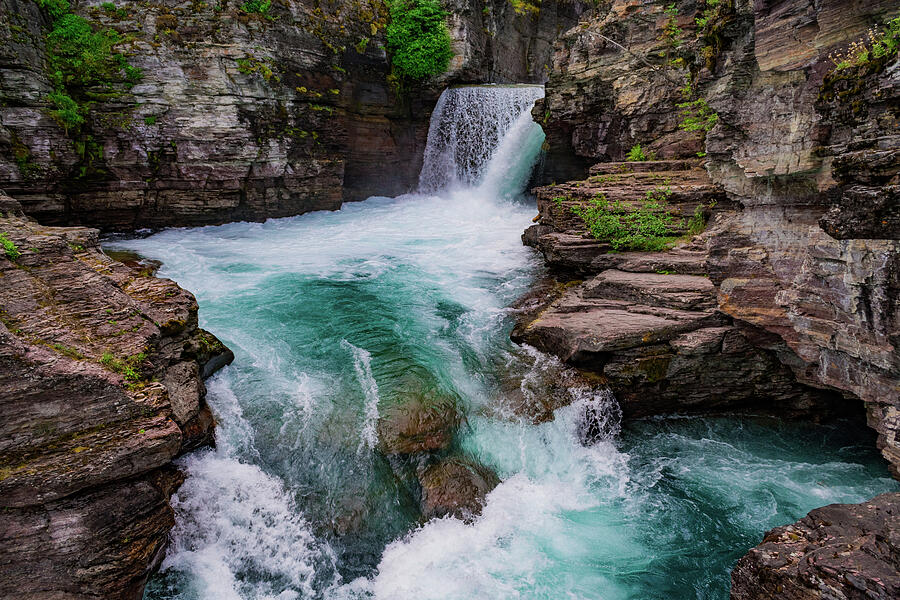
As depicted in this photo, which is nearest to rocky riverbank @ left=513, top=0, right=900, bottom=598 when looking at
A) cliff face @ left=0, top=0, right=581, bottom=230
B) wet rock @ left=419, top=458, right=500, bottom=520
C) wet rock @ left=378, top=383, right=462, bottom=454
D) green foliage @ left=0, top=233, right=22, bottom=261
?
wet rock @ left=378, top=383, right=462, bottom=454

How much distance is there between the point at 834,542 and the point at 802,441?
3.81 m

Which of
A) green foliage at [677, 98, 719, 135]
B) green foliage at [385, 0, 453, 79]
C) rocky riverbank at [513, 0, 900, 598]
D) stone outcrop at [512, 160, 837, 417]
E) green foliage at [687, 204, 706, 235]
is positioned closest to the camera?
rocky riverbank at [513, 0, 900, 598]

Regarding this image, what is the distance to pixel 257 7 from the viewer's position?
14781mm

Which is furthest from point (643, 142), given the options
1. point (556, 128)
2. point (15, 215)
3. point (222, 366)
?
point (15, 215)

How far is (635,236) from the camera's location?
916cm

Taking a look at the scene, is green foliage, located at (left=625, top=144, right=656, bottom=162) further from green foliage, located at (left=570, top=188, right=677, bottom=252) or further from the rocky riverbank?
green foliage, located at (left=570, top=188, right=677, bottom=252)

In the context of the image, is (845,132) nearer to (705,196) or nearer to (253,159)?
(705,196)

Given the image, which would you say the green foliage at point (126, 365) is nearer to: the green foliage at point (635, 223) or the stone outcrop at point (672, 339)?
the stone outcrop at point (672, 339)

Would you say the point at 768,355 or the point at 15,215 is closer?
the point at 15,215

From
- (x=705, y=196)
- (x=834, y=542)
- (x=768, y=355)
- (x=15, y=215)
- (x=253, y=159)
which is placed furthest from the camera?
(x=253, y=159)

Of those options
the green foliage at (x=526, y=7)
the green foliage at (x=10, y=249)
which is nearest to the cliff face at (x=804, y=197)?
the green foliage at (x=10, y=249)

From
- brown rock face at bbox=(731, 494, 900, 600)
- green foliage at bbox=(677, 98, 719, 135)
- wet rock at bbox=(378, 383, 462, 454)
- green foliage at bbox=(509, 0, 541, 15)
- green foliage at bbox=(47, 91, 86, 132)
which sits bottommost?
wet rock at bbox=(378, 383, 462, 454)

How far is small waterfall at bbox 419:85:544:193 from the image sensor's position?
1781cm

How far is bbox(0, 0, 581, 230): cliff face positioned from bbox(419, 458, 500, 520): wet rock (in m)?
12.6
